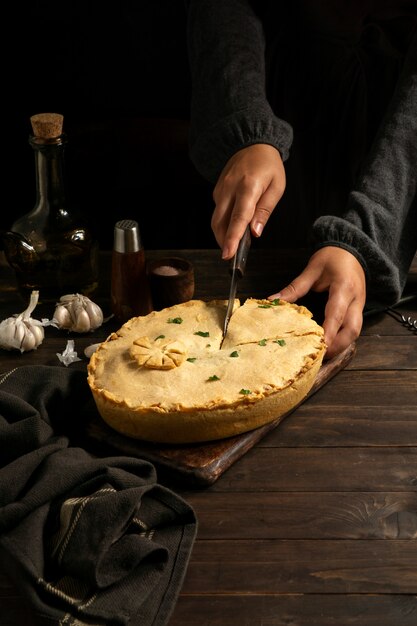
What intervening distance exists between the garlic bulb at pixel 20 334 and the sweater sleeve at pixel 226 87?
587 millimetres

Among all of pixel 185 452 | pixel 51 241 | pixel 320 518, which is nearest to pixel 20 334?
pixel 51 241

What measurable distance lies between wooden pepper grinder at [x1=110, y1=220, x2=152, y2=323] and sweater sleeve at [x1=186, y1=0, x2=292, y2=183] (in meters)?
0.32

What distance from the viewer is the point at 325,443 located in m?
1.39

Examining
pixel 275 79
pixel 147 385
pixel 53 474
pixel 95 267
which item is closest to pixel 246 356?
pixel 147 385

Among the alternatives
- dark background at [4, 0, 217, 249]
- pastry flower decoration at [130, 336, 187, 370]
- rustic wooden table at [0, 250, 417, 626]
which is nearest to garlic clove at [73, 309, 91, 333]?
rustic wooden table at [0, 250, 417, 626]

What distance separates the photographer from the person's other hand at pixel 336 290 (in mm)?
1633

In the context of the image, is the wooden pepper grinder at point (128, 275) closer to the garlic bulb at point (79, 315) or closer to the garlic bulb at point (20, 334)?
the garlic bulb at point (79, 315)

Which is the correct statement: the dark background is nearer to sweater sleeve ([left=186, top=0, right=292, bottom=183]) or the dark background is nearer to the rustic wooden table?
sweater sleeve ([left=186, top=0, right=292, bottom=183])

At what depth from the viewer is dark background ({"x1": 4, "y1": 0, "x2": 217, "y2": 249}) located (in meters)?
2.72

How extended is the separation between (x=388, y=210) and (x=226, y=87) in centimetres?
48

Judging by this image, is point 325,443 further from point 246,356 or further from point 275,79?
point 275,79

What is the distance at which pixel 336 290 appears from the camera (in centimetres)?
169

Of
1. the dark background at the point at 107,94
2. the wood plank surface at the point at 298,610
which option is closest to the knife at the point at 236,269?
the wood plank surface at the point at 298,610

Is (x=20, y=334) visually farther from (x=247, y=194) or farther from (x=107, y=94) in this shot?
(x=107, y=94)
